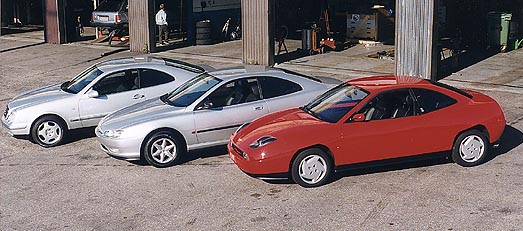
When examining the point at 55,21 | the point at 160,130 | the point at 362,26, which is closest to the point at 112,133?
the point at 160,130

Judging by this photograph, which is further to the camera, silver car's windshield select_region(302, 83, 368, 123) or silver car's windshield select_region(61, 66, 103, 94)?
silver car's windshield select_region(61, 66, 103, 94)

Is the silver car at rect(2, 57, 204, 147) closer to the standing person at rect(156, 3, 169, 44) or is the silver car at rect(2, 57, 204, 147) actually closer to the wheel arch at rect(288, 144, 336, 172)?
the wheel arch at rect(288, 144, 336, 172)

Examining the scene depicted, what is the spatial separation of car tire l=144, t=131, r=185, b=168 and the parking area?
193 mm

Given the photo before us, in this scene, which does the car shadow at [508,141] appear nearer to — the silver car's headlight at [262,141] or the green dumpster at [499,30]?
the silver car's headlight at [262,141]

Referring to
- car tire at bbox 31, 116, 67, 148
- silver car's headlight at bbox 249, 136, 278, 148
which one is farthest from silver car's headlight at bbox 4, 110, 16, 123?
silver car's headlight at bbox 249, 136, 278, 148

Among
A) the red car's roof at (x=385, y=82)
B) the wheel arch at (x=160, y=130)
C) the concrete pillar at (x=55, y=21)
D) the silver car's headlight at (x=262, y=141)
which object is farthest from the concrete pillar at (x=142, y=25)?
the silver car's headlight at (x=262, y=141)

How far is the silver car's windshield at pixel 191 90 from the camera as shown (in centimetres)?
1190

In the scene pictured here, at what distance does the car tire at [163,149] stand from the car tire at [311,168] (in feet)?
7.63

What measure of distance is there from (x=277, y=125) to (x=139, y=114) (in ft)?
8.39

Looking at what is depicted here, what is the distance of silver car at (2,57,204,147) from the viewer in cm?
1303

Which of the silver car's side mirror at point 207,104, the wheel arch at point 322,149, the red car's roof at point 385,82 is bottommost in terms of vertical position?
the wheel arch at point 322,149

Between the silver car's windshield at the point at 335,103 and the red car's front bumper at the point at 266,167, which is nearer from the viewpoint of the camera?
the red car's front bumper at the point at 266,167

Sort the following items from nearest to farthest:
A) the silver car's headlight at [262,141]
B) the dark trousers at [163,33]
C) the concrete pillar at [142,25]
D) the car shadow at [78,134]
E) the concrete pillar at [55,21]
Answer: the silver car's headlight at [262,141], the car shadow at [78,134], the concrete pillar at [142,25], the dark trousers at [163,33], the concrete pillar at [55,21]

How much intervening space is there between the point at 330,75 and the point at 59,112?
8456mm
